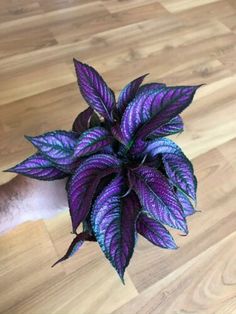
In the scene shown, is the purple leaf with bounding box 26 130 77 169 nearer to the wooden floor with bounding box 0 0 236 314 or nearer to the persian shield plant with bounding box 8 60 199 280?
the persian shield plant with bounding box 8 60 199 280

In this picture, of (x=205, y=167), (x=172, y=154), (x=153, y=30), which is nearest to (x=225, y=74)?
(x=153, y=30)

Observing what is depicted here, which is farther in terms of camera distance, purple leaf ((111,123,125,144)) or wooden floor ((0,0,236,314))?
wooden floor ((0,0,236,314))

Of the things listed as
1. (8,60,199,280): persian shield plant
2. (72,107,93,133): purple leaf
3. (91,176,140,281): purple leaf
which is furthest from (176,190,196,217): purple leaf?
(72,107,93,133): purple leaf

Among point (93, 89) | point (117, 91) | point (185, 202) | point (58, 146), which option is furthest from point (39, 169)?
point (117, 91)

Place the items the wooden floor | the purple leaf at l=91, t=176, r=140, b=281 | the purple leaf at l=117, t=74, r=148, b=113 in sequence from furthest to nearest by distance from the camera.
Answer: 1. the wooden floor
2. the purple leaf at l=117, t=74, r=148, b=113
3. the purple leaf at l=91, t=176, r=140, b=281

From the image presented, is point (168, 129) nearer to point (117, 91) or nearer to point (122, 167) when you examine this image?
point (122, 167)

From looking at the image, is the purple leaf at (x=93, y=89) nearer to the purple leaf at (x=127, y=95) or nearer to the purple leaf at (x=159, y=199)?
the purple leaf at (x=127, y=95)
